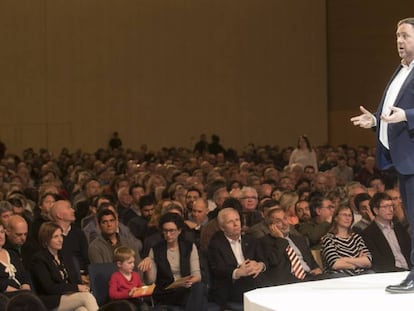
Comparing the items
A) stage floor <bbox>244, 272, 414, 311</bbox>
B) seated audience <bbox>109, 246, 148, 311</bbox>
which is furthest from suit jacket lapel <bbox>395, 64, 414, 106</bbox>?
seated audience <bbox>109, 246, 148, 311</bbox>

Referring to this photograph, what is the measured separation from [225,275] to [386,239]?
150 centimetres

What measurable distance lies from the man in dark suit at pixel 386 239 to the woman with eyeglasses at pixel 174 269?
5.03 feet

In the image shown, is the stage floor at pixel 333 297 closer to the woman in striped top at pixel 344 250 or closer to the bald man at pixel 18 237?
the woman in striped top at pixel 344 250

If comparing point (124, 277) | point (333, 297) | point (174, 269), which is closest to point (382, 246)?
point (174, 269)

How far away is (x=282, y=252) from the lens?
8.40 m

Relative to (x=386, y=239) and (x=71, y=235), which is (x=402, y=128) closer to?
(x=386, y=239)

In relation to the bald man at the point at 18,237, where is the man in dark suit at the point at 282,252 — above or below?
below

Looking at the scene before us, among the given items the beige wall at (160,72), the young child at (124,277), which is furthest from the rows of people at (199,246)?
the beige wall at (160,72)

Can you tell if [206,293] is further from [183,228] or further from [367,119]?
[367,119]

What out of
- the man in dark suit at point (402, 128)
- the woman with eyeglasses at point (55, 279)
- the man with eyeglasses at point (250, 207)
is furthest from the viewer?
the man with eyeglasses at point (250, 207)

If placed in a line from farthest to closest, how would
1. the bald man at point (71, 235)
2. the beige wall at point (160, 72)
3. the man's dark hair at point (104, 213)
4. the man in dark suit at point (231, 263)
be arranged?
the beige wall at point (160, 72) → the man's dark hair at point (104, 213) → the bald man at point (71, 235) → the man in dark suit at point (231, 263)

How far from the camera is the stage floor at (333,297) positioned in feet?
15.4

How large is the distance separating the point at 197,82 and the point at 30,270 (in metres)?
19.8

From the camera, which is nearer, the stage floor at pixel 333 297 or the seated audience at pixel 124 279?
the stage floor at pixel 333 297
